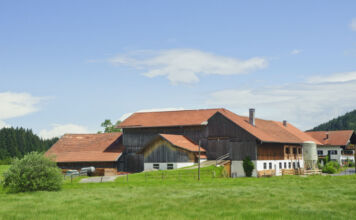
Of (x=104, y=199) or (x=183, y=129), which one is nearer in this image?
(x=104, y=199)

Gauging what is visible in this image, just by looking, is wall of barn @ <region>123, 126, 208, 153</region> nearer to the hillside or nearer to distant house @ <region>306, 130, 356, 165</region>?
distant house @ <region>306, 130, 356, 165</region>

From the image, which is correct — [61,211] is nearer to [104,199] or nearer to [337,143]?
[104,199]

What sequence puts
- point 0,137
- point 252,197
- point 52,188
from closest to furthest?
point 252,197 < point 52,188 < point 0,137

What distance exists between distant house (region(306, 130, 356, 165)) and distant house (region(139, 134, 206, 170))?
46.3 metres

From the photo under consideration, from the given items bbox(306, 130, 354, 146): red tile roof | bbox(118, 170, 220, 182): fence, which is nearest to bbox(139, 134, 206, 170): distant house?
bbox(118, 170, 220, 182): fence

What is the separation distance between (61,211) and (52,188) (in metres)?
16.4

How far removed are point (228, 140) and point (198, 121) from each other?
7.05 meters

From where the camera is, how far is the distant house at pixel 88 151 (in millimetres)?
71438

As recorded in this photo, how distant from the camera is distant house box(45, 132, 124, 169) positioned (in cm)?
7144

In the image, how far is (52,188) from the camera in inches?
1622

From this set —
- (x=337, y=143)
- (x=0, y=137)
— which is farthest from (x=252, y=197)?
(x=0, y=137)

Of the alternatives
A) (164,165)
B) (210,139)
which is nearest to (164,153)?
(164,165)

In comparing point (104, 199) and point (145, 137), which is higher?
point (145, 137)

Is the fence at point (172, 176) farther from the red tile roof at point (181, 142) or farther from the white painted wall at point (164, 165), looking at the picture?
the red tile roof at point (181, 142)
